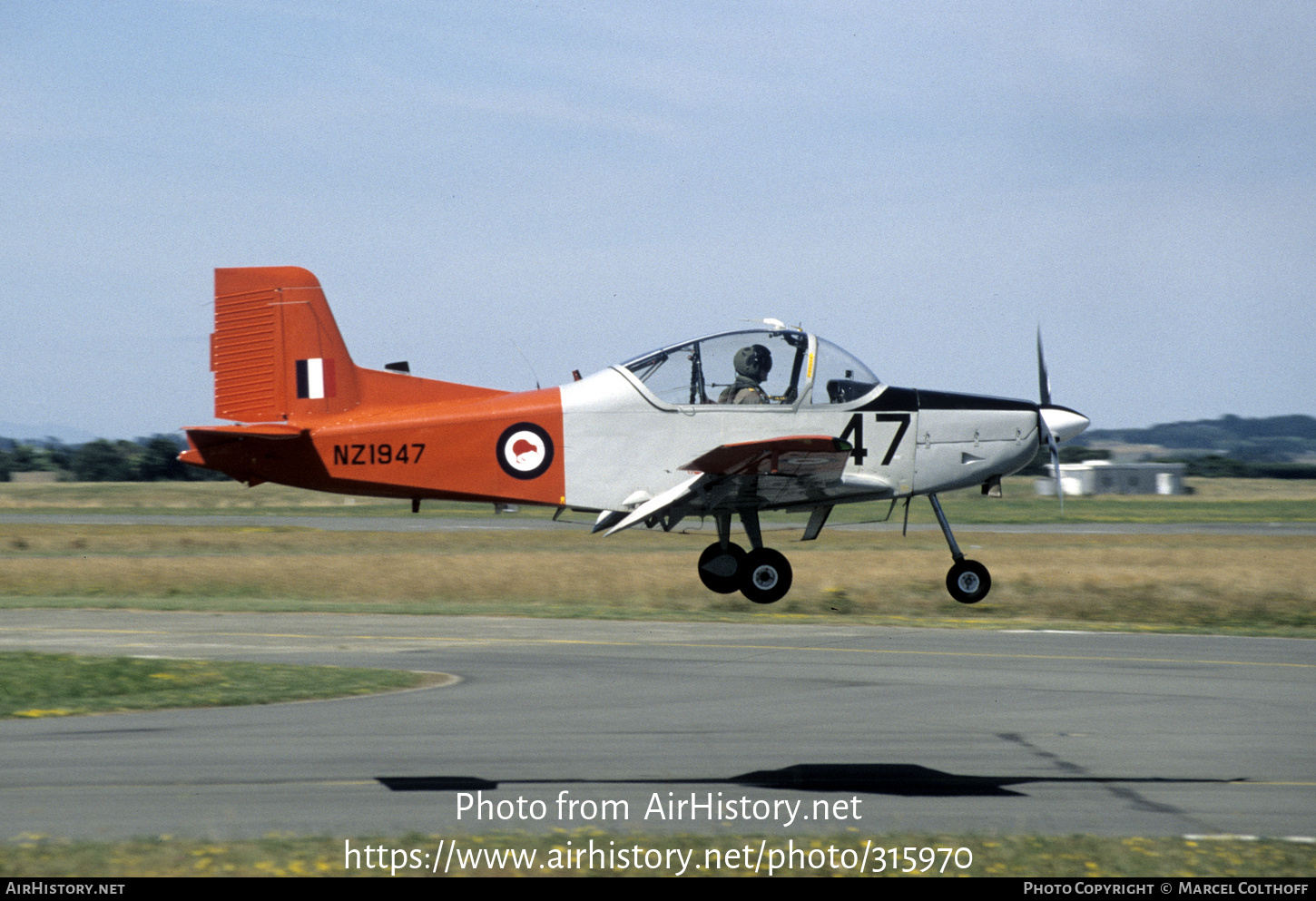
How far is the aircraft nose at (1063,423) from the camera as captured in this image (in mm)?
14812

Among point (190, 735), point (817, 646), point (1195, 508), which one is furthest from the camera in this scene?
point (1195, 508)

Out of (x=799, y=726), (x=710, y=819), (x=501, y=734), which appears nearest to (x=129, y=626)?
(x=501, y=734)

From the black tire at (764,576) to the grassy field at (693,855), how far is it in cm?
252

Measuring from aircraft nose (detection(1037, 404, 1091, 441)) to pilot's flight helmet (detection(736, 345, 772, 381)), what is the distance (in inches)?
139

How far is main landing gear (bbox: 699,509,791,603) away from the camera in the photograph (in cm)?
1359

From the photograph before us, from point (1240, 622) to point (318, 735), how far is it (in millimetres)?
27056

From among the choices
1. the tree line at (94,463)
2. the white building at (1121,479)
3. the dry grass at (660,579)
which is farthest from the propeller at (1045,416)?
the white building at (1121,479)

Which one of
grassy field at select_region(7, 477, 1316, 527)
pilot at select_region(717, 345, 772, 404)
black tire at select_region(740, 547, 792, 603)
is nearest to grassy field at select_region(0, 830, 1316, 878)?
black tire at select_region(740, 547, 792, 603)

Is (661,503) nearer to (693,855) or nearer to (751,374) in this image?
(751,374)

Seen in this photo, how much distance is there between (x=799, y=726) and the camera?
20016mm

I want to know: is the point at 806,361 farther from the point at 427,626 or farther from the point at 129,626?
the point at 129,626

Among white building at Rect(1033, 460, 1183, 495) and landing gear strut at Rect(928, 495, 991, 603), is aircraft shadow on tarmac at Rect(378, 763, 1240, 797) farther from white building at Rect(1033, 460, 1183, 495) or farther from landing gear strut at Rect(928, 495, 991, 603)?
white building at Rect(1033, 460, 1183, 495)

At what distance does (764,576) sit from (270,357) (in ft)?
19.9

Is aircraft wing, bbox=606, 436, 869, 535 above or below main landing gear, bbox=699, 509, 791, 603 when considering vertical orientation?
above
